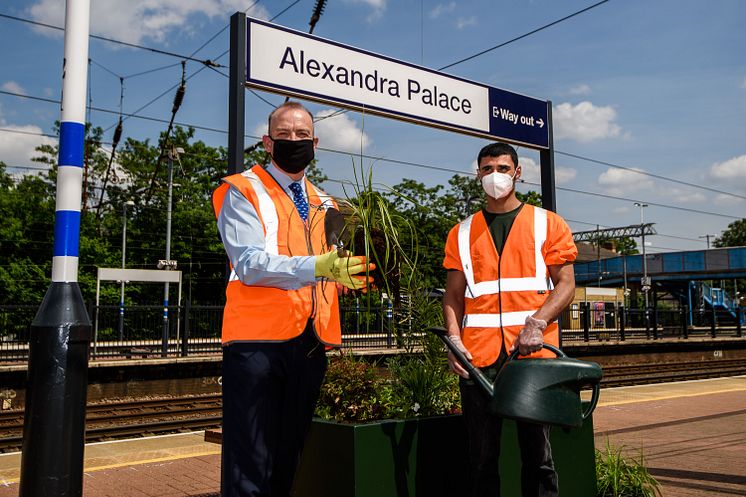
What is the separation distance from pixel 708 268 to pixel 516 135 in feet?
165

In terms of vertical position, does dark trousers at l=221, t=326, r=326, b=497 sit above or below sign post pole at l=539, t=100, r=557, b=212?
below

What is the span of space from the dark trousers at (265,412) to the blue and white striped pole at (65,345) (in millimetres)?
891

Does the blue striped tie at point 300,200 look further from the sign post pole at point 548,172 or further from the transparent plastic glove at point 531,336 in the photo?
the sign post pole at point 548,172

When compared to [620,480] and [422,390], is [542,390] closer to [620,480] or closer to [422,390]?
[422,390]

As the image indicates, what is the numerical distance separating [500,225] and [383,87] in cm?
200

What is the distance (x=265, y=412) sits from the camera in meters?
2.71

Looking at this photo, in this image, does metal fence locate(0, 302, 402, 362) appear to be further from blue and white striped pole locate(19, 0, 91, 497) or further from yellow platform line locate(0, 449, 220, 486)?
blue and white striped pole locate(19, 0, 91, 497)

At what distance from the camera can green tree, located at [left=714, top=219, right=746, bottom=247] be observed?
332ft

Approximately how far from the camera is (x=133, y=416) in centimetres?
1119

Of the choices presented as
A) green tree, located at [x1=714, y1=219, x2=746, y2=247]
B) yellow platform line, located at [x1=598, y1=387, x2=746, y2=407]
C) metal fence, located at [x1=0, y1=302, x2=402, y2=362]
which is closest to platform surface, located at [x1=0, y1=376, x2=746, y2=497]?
yellow platform line, located at [x1=598, y1=387, x2=746, y2=407]

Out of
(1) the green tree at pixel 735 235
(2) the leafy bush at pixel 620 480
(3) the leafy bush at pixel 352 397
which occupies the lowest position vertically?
(2) the leafy bush at pixel 620 480

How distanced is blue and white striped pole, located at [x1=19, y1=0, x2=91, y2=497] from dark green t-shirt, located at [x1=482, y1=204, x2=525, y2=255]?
6.64ft

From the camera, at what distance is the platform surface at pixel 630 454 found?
579 cm

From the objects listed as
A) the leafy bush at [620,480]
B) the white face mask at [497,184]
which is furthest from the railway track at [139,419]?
the white face mask at [497,184]
